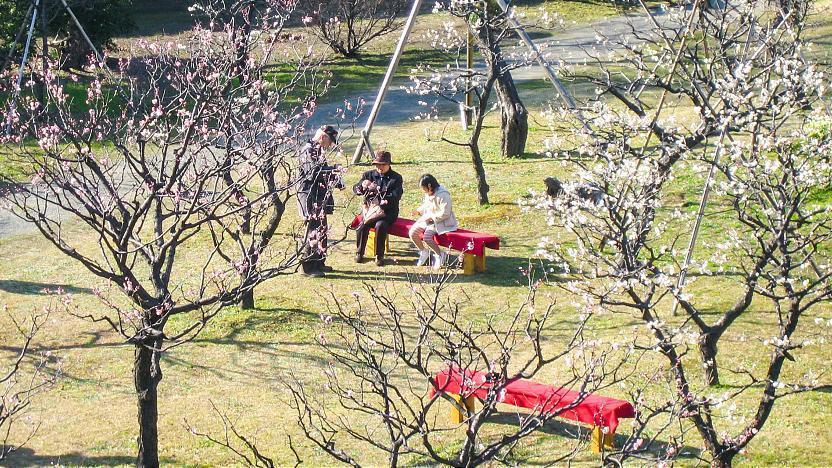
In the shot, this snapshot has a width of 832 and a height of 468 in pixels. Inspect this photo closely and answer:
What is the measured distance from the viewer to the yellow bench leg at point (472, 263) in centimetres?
1266

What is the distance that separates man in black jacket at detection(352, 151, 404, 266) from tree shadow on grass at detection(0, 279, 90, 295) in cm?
325

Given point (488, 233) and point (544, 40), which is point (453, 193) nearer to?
point (488, 233)

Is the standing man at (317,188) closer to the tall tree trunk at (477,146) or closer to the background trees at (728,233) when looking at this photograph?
the tall tree trunk at (477,146)

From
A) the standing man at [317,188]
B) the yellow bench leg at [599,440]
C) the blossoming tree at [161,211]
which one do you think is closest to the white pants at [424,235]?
the standing man at [317,188]

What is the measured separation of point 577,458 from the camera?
28.2ft

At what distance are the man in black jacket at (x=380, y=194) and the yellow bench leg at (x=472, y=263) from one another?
1.05 meters

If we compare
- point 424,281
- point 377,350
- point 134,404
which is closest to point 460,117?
point 424,281

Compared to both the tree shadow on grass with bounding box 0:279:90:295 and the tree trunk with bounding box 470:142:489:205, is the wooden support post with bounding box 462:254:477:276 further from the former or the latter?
the tree shadow on grass with bounding box 0:279:90:295

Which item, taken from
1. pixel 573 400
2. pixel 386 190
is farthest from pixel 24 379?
pixel 573 400

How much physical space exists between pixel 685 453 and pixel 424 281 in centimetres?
464

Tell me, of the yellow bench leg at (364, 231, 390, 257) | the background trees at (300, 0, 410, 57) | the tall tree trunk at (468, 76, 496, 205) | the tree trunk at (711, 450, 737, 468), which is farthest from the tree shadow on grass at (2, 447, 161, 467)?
the background trees at (300, 0, 410, 57)

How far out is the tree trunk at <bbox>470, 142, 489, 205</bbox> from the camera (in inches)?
589

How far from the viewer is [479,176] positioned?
1509 centimetres

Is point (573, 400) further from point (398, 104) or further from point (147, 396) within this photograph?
point (398, 104)
